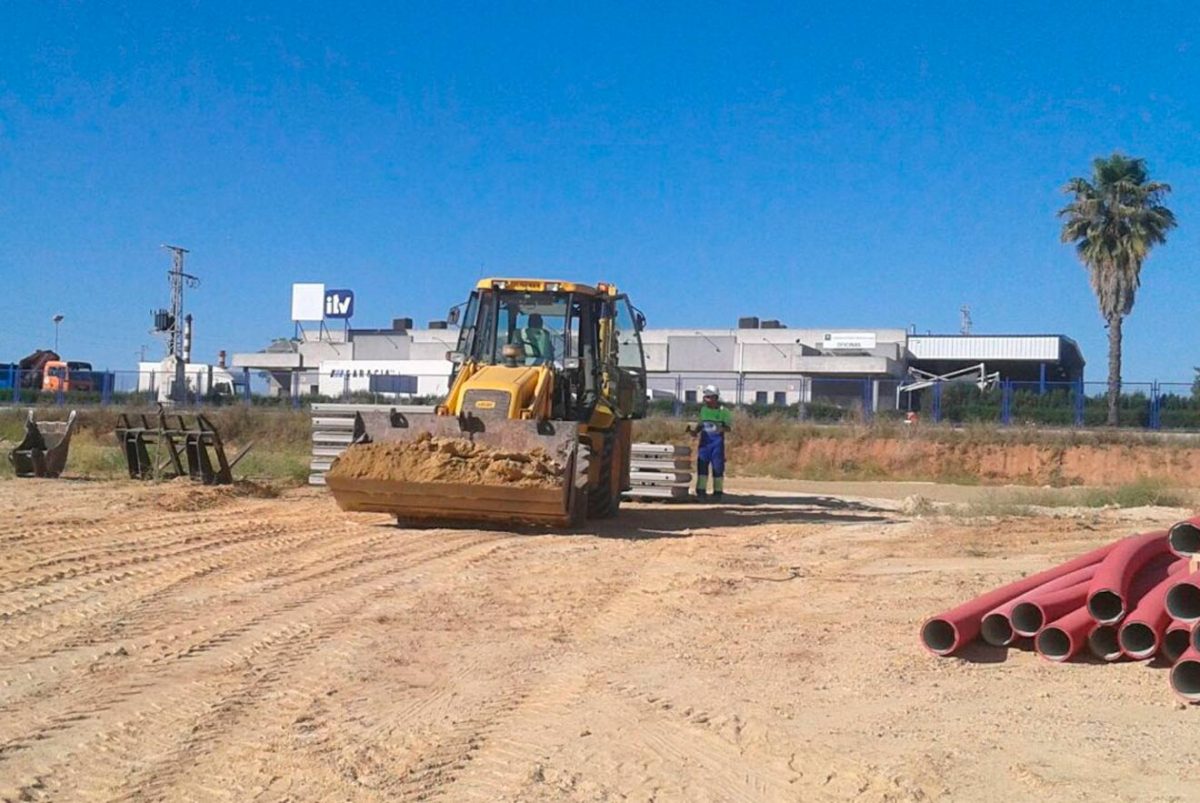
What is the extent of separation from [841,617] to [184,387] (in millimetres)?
38604

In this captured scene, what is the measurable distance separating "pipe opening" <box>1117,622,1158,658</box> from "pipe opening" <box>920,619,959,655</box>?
3.13 ft

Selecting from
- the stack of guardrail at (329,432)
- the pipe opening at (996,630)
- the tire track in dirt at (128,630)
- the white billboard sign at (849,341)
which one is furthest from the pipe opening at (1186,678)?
the white billboard sign at (849,341)

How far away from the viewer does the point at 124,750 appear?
520 cm

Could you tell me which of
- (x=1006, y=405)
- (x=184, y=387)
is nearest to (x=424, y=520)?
(x=1006, y=405)

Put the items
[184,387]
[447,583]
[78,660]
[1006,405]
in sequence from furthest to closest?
1. [184,387]
2. [1006,405]
3. [447,583]
4. [78,660]

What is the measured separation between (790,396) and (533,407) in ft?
87.4

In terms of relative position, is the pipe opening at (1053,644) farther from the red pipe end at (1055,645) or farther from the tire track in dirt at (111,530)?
the tire track in dirt at (111,530)

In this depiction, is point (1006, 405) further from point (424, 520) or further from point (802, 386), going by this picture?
point (424, 520)

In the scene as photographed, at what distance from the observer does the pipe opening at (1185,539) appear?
6.67m

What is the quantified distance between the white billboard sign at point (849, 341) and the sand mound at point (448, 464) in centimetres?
4638

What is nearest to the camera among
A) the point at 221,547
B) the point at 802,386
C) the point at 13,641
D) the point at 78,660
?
the point at 78,660

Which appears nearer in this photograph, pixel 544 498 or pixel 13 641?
pixel 13 641

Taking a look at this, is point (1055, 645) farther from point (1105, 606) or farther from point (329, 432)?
point (329, 432)

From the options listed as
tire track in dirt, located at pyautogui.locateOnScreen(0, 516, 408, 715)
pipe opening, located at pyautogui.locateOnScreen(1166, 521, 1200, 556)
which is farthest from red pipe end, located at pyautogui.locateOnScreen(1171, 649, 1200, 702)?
tire track in dirt, located at pyautogui.locateOnScreen(0, 516, 408, 715)
